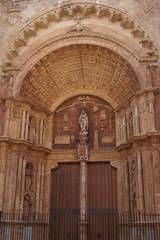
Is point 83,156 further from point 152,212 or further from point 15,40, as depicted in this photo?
point 15,40

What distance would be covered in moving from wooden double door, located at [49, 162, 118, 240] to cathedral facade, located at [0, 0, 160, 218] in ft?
0.14

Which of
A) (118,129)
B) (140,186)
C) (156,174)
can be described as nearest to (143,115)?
(118,129)

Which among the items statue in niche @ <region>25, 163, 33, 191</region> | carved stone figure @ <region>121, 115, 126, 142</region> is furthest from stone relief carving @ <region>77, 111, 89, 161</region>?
statue in niche @ <region>25, 163, 33, 191</region>

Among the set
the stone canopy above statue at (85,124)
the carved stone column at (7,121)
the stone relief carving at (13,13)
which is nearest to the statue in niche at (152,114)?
the stone canopy above statue at (85,124)

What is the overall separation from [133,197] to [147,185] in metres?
1.19

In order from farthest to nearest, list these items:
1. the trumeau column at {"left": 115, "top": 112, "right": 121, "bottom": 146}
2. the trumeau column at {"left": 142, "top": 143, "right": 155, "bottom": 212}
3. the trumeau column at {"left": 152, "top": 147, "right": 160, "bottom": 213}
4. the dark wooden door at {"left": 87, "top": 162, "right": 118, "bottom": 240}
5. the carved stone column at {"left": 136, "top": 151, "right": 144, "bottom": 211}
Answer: the trumeau column at {"left": 115, "top": 112, "right": 121, "bottom": 146} → the dark wooden door at {"left": 87, "top": 162, "right": 118, "bottom": 240} → the carved stone column at {"left": 136, "top": 151, "right": 144, "bottom": 211} → the trumeau column at {"left": 142, "top": 143, "right": 155, "bottom": 212} → the trumeau column at {"left": 152, "top": 147, "right": 160, "bottom": 213}

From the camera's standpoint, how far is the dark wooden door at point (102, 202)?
38.0ft

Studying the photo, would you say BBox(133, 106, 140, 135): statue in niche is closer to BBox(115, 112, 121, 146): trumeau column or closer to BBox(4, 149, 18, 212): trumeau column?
BBox(115, 112, 121, 146): trumeau column

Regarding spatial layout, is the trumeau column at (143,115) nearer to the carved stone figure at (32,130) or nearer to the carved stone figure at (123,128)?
the carved stone figure at (123,128)

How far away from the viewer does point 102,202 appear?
12.1 meters

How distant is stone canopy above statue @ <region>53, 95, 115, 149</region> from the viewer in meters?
13.2

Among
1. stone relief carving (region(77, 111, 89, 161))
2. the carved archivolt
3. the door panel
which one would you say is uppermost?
the carved archivolt

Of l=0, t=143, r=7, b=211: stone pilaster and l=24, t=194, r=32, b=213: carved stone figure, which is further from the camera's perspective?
l=24, t=194, r=32, b=213: carved stone figure

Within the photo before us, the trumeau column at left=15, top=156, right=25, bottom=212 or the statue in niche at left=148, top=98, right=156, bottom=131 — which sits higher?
the statue in niche at left=148, top=98, right=156, bottom=131
